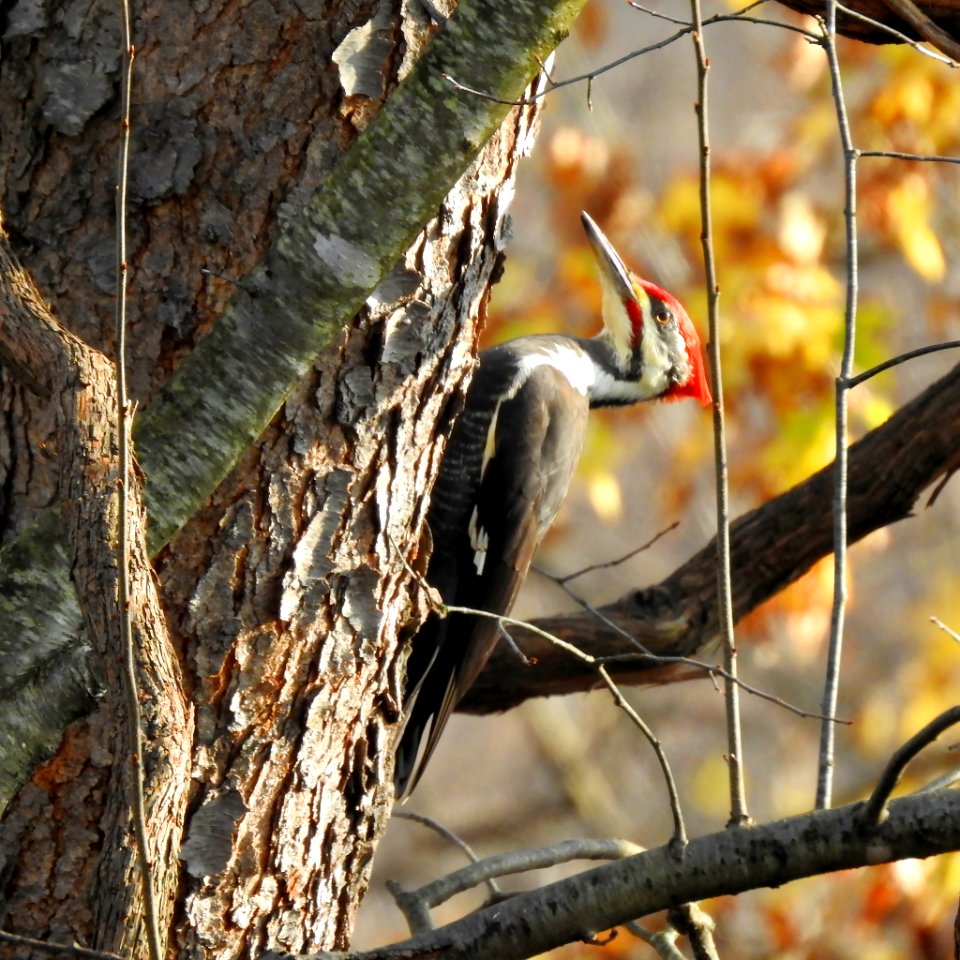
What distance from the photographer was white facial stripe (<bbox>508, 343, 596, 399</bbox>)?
12.1ft

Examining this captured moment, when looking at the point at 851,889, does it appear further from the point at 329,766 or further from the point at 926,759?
the point at 329,766

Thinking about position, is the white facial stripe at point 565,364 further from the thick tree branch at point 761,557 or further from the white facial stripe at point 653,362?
the thick tree branch at point 761,557

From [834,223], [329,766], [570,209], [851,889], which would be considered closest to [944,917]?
[851,889]

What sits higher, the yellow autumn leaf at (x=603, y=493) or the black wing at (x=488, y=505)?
the yellow autumn leaf at (x=603, y=493)

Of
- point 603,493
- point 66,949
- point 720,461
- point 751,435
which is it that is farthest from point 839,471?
point 751,435

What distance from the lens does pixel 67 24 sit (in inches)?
81.2

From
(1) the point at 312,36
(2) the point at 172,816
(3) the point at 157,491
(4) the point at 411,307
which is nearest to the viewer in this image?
(2) the point at 172,816

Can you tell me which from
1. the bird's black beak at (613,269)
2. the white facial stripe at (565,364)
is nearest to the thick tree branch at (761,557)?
the white facial stripe at (565,364)

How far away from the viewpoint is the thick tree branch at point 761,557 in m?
3.06

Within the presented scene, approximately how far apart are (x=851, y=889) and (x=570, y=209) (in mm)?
3761

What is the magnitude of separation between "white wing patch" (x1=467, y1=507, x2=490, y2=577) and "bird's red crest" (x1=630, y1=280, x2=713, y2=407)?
37.0 inches

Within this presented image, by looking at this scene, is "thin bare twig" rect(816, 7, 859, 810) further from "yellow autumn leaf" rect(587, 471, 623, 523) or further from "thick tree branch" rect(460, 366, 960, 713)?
"yellow autumn leaf" rect(587, 471, 623, 523)

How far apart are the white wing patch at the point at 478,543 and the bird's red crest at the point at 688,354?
0.94 meters

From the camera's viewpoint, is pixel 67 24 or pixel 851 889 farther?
pixel 851 889
